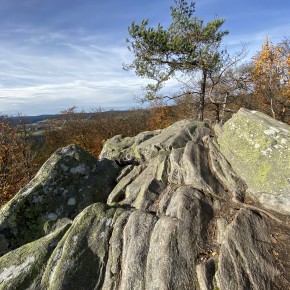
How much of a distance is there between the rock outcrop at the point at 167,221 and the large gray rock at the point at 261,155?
0.12 ft

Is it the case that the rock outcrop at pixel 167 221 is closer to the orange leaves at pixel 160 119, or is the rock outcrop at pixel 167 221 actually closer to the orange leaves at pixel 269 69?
the orange leaves at pixel 269 69

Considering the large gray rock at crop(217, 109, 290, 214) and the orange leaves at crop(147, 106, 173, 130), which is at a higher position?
the large gray rock at crop(217, 109, 290, 214)

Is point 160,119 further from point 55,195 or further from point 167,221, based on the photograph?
point 167,221

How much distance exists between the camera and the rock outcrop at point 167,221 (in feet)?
25.1

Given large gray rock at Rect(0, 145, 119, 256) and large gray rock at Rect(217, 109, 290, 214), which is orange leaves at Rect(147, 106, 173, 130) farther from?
large gray rock at Rect(217, 109, 290, 214)

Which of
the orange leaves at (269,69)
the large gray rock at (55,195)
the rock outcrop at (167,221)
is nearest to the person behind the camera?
the rock outcrop at (167,221)

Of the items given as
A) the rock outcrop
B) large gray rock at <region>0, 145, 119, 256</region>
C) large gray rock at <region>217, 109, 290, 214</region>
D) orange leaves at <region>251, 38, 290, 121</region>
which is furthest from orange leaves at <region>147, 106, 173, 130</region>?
large gray rock at <region>217, 109, 290, 214</region>

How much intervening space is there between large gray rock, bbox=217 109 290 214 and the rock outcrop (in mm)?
37

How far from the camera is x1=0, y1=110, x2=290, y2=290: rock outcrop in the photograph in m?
7.66

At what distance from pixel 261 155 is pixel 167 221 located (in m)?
4.53

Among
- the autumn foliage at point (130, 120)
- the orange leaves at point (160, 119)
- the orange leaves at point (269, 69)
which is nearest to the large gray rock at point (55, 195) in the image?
the autumn foliage at point (130, 120)

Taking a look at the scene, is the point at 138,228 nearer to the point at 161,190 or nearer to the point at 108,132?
the point at 161,190

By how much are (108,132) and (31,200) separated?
43.5m

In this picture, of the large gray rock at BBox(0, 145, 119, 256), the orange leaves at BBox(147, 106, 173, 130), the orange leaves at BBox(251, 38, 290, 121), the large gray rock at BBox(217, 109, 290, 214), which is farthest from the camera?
the orange leaves at BBox(147, 106, 173, 130)
